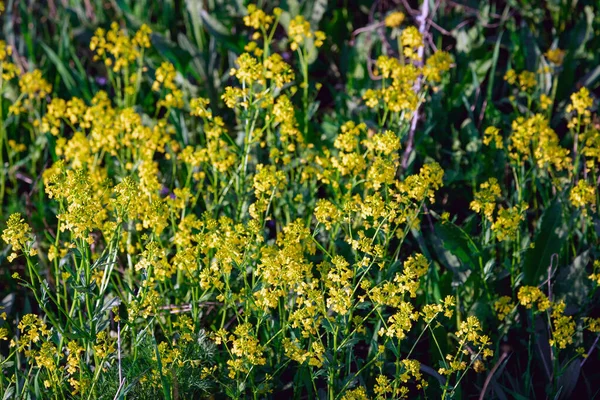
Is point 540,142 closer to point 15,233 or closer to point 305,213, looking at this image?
point 305,213

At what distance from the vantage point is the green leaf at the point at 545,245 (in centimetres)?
319

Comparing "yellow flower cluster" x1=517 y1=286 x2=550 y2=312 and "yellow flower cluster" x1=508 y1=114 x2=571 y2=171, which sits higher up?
"yellow flower cluster" x1=508 y1=114 x2=571 y2=171

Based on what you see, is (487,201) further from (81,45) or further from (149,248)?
(81,45)

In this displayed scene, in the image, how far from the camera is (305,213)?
3.39m

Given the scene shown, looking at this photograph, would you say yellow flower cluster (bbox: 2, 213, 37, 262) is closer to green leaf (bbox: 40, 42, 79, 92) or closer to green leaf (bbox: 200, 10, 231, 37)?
green leaf (bbox: 40, 42, 79, 92)

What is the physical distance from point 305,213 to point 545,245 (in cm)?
103

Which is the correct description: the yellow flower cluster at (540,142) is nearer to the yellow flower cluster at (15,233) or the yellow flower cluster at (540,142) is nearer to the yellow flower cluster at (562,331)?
the yellow flower cluster at (562,331)

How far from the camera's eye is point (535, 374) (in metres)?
3.03

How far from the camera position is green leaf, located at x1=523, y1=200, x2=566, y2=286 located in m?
3.19

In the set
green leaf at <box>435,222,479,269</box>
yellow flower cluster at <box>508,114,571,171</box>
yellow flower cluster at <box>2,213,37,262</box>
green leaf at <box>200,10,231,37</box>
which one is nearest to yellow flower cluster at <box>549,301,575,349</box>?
green leaf at <box>435,222,479,269</box>

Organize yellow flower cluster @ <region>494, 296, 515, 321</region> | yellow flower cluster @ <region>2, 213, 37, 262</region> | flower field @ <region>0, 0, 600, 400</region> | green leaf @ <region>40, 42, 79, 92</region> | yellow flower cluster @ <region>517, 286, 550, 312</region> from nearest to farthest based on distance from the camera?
yellow flower cluster @ <region>2, 213, 37, 262</region> → flower field @ <region>0, 0, 600, 400</region> → yellow flower cluster @ <region>517, 286, 550, 312</region> → yellow flower cluster @ <region>494, 296, 515, 321</region> → green leaf @ <region>40, 42, 79, 92</region>

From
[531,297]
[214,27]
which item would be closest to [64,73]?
[214,27]

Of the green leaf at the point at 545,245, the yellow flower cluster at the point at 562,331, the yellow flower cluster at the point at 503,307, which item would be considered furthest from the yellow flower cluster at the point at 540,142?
the yellow flower cluster at the point at 562,331

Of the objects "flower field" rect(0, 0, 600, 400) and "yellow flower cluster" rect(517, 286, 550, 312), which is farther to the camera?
"yellow flower cluster" rect(517, 286, 550, 312)
